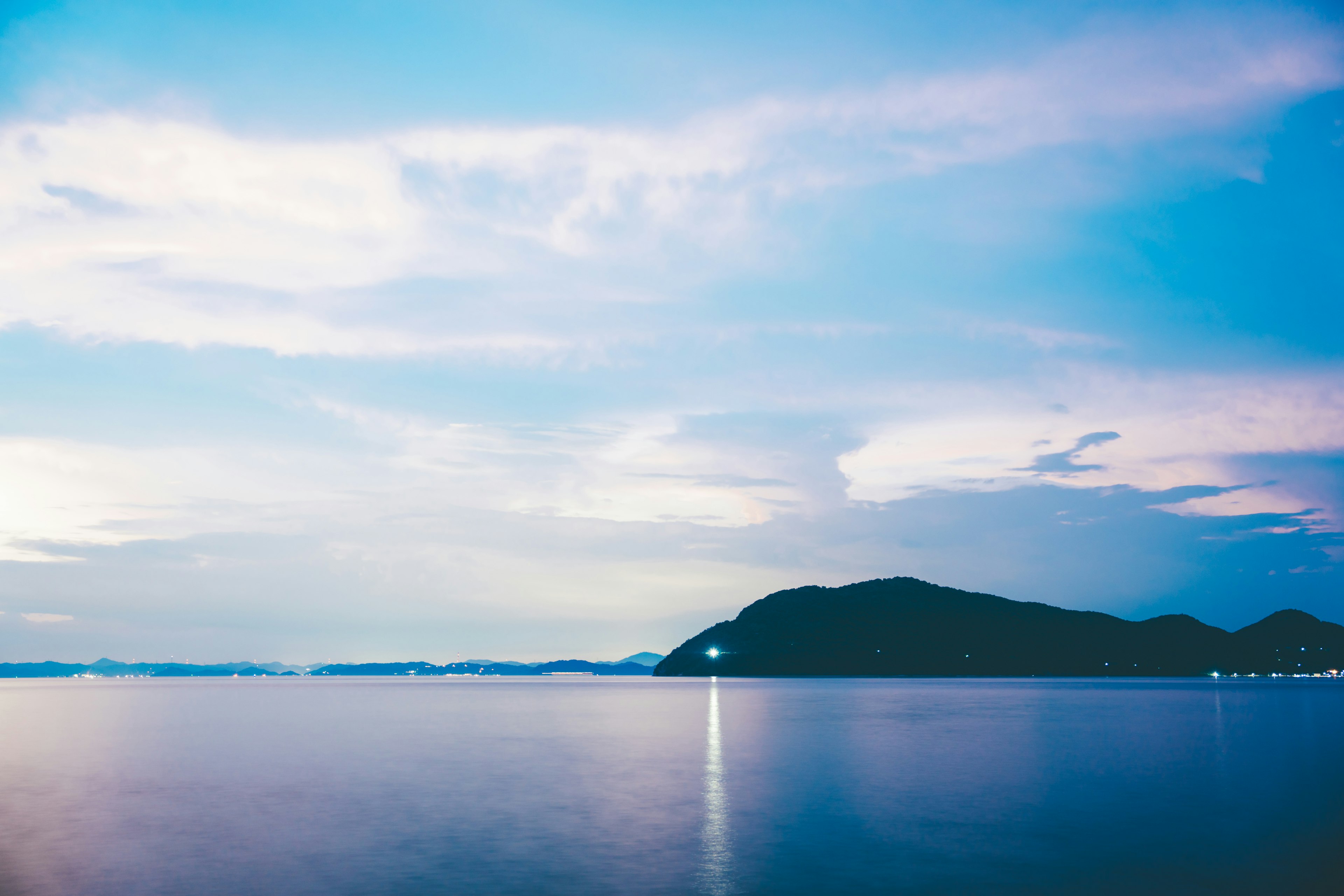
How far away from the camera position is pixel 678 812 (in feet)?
128

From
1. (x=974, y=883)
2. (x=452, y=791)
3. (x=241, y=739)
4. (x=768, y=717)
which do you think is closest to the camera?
(x=974, y=883)

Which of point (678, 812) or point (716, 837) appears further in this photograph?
point (678, 812)

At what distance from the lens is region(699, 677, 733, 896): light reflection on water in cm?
2605

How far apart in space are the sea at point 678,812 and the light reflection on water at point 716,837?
156 millimetres

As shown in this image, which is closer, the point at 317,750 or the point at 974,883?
the point at 974,883

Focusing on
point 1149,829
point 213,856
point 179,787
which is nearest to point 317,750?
point 179,787

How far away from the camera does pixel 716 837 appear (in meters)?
33.1

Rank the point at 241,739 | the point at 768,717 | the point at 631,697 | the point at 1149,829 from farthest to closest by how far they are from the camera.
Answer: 1. the point at 631,697
2. the point at 768,717
3. the point at 241,739
4. the point at 1149,829

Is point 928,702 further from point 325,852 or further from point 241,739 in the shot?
point 325,852

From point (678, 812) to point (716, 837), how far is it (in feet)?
20.0

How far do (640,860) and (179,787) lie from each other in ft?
95.2

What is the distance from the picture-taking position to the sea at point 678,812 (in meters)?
26.6

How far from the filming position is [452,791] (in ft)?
148

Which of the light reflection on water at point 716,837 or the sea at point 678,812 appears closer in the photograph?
the light reflection on water at point 716,837
